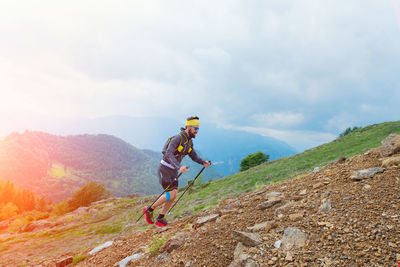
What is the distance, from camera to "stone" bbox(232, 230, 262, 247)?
13.5 feet

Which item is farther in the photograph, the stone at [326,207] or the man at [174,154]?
the man at [174,154]

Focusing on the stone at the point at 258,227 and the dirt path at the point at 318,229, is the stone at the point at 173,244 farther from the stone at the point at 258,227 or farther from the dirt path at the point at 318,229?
the stone at the point at 258,227

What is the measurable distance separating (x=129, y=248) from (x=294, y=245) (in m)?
5.33

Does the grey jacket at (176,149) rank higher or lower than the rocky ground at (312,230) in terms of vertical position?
higher

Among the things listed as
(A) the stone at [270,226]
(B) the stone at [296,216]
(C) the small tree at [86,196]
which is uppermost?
(B) the stone at [296,216]

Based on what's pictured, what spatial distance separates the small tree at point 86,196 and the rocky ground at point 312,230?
66546 mm

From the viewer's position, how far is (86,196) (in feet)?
210

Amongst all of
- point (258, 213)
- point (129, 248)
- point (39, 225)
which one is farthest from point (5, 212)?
point (258, 213)

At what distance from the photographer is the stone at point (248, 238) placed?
411cm

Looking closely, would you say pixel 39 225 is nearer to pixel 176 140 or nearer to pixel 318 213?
pixel 176 140

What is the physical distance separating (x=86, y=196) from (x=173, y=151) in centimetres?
6897

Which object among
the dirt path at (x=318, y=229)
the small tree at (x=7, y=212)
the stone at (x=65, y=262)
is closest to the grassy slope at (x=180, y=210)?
the stone at (x=65, y=262)

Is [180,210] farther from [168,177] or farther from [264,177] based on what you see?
[264,177]

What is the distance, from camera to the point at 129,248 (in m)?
6.79
